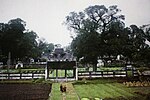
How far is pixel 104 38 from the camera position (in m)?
14.8

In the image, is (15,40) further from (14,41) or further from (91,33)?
(91,33)

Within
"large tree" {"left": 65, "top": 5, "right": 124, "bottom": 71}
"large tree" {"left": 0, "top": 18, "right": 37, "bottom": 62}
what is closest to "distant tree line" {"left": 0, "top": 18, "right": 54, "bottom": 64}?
"large tree" {"left": 0, "top": 18, "right": 37, "bottom": 62}

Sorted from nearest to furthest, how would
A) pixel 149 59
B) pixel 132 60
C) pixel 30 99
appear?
1. pixel 30 99
2. pixel 149 59
3. pixel 132 60

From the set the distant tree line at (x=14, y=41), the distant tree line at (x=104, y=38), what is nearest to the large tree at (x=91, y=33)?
the distant tree line at (x=104, y=38)

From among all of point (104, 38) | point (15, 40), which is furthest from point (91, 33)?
point (15, 40)

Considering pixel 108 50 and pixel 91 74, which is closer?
pixel 91 74

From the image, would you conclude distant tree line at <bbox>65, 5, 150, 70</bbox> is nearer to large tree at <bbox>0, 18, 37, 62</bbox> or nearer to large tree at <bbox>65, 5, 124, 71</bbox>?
large tree at <bbox>65, 5, 124, 71</bbox>

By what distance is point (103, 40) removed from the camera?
14.7 metres

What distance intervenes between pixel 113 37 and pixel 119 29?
65cm

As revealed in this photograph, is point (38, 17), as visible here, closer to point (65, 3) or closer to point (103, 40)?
point (65, 3)

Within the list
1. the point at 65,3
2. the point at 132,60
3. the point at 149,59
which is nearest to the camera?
the point at 65,3

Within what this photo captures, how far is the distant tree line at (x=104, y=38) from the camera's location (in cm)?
1381

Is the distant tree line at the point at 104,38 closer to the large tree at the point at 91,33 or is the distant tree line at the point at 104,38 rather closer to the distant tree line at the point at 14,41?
the large tree at the point at 91,33

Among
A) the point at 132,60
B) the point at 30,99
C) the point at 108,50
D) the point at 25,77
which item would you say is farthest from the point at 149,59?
the point at 30,99
